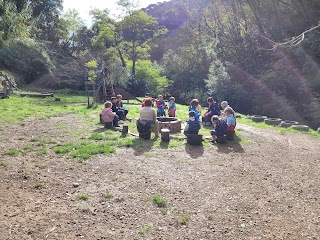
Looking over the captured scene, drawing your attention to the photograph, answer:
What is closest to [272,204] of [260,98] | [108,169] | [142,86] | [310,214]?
[310,214]

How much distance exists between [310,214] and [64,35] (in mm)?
39668

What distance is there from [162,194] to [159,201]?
13.2 inches

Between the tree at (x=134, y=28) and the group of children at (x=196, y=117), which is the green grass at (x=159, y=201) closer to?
the group of children at (x=196, y=117)

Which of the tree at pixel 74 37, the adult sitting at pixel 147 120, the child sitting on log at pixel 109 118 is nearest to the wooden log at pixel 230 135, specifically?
the adult sitting at pixel 147 120

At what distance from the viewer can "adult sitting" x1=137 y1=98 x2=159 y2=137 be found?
8.30 metres

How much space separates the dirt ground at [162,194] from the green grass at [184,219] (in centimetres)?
2

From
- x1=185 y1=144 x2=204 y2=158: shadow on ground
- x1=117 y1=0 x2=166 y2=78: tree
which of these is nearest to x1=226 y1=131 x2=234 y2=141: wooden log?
Result: x1=185 y1=144 x2=204 y2=158: shadow on ground

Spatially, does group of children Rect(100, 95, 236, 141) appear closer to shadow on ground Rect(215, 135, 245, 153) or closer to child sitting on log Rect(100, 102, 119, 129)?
child sitting on log Rect(100, 102, 119, 129)

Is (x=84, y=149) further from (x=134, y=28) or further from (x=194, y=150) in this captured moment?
(x=134, y=28)

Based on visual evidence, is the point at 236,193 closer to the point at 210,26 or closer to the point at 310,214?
the point at 310,214

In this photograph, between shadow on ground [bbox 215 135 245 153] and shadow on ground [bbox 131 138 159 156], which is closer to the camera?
shadow on ground [bbox 131 138 159 156]

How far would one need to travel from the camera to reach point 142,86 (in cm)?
2828

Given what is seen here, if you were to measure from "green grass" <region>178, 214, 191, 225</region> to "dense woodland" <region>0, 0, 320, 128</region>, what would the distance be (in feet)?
21.6

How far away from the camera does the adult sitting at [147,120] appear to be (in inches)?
327
